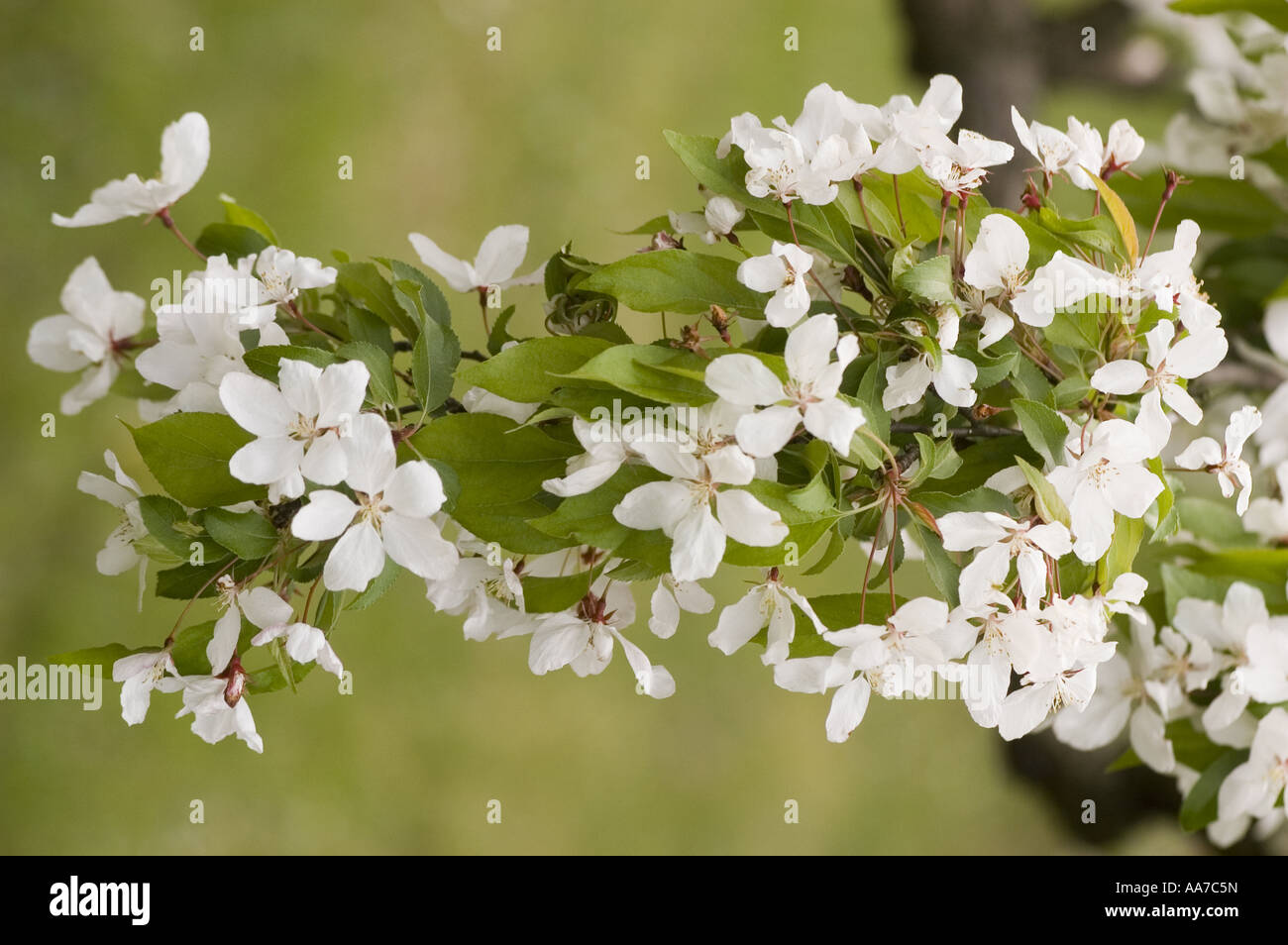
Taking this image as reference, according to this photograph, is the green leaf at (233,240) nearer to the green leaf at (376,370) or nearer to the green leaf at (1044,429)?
the green leaf at (376,370)

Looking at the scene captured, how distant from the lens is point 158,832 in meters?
1.42

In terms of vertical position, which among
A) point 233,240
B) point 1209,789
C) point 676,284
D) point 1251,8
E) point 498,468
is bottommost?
point 1209,789

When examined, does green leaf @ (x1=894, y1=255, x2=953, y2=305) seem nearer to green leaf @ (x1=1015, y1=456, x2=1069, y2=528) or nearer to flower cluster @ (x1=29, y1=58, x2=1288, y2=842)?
flower cluster @ (x1=29, y1=58, x2=1288, y2=842)

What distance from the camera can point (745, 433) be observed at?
1.65 feet

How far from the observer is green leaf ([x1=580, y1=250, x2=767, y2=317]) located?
1.95 feet

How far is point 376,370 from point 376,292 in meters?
0.13

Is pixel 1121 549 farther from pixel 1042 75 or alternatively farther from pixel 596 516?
pixel 1042 75

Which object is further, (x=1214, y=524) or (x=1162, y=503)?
(x=1214, y=524)

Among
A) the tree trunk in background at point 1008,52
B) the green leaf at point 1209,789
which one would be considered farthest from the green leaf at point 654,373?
the tree trunk in background at point 1008,52

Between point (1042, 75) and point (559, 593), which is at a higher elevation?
point (1042, 75)

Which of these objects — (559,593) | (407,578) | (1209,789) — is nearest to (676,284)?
(559,593)

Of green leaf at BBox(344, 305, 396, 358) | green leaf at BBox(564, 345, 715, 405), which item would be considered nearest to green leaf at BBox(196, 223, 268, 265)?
green leaf at BBox(344, 305, 396, 358)

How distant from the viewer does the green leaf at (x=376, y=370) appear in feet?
1.87
